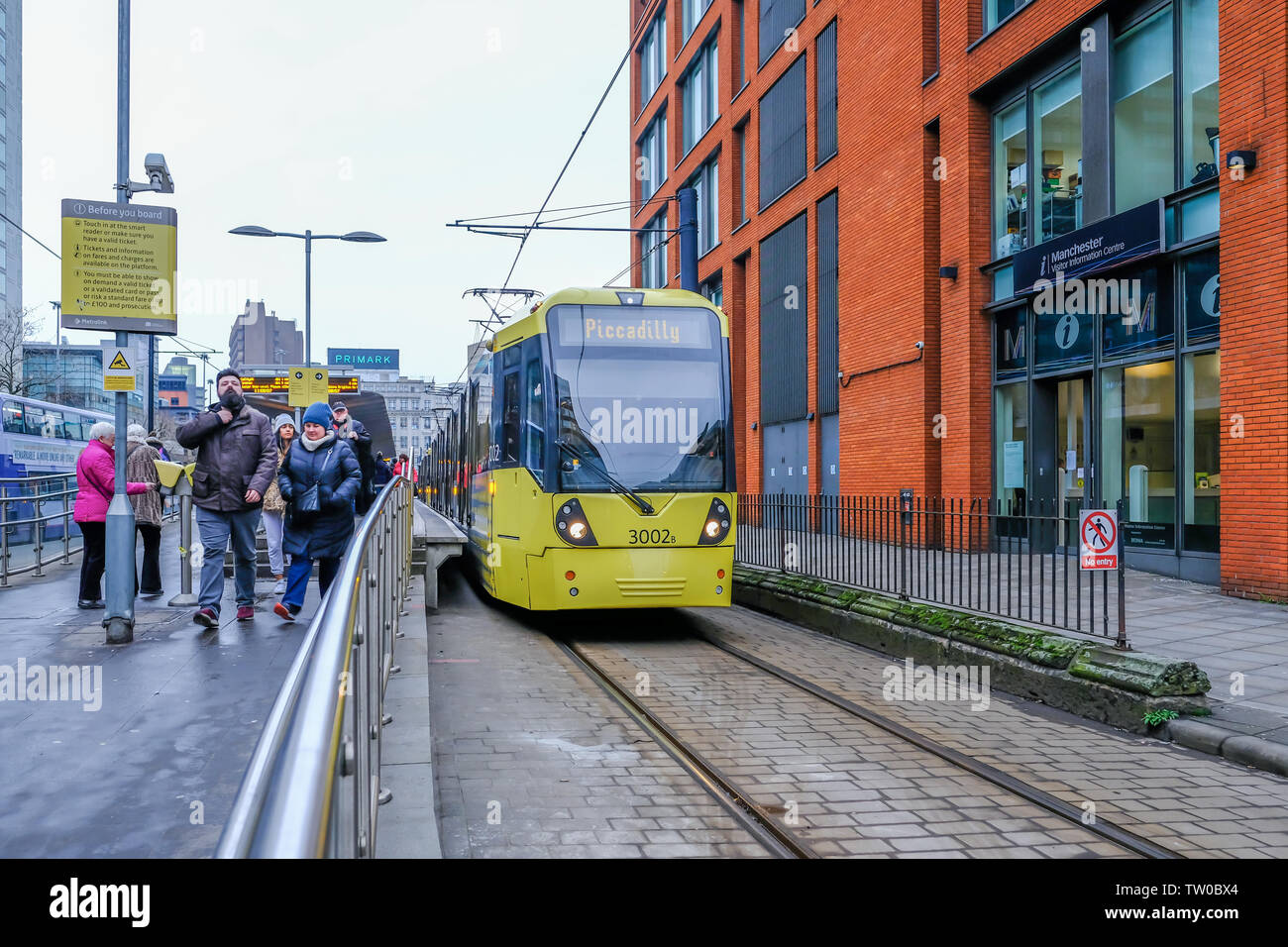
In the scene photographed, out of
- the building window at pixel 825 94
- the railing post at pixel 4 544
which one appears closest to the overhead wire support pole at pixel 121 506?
the railing post at pixel 4 544

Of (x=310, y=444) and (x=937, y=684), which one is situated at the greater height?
(x=310, y=444)

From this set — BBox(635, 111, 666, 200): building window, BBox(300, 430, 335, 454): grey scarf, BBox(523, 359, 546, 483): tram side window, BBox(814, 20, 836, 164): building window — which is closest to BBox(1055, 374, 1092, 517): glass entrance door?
BBox(523, 359, 546, 483): tram side window

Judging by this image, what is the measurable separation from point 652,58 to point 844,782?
3607cm

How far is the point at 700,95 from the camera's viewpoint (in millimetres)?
32281

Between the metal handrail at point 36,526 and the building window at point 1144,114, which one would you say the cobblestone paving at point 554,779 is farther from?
the building window at point 1144,114

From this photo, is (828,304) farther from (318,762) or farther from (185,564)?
(318,762)

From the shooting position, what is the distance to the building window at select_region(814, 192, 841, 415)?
22.4m

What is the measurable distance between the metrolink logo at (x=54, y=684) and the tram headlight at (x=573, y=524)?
4.06 metres

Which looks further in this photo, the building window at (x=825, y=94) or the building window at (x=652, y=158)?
the building window at (x=652, y=158)

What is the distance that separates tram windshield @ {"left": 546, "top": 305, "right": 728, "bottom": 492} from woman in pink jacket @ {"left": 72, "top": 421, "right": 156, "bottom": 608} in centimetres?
403

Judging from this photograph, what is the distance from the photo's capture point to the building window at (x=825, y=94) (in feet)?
73.5

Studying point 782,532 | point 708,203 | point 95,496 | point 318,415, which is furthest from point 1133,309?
point 708,203

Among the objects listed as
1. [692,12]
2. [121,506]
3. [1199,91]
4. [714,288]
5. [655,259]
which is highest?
[692,12]
